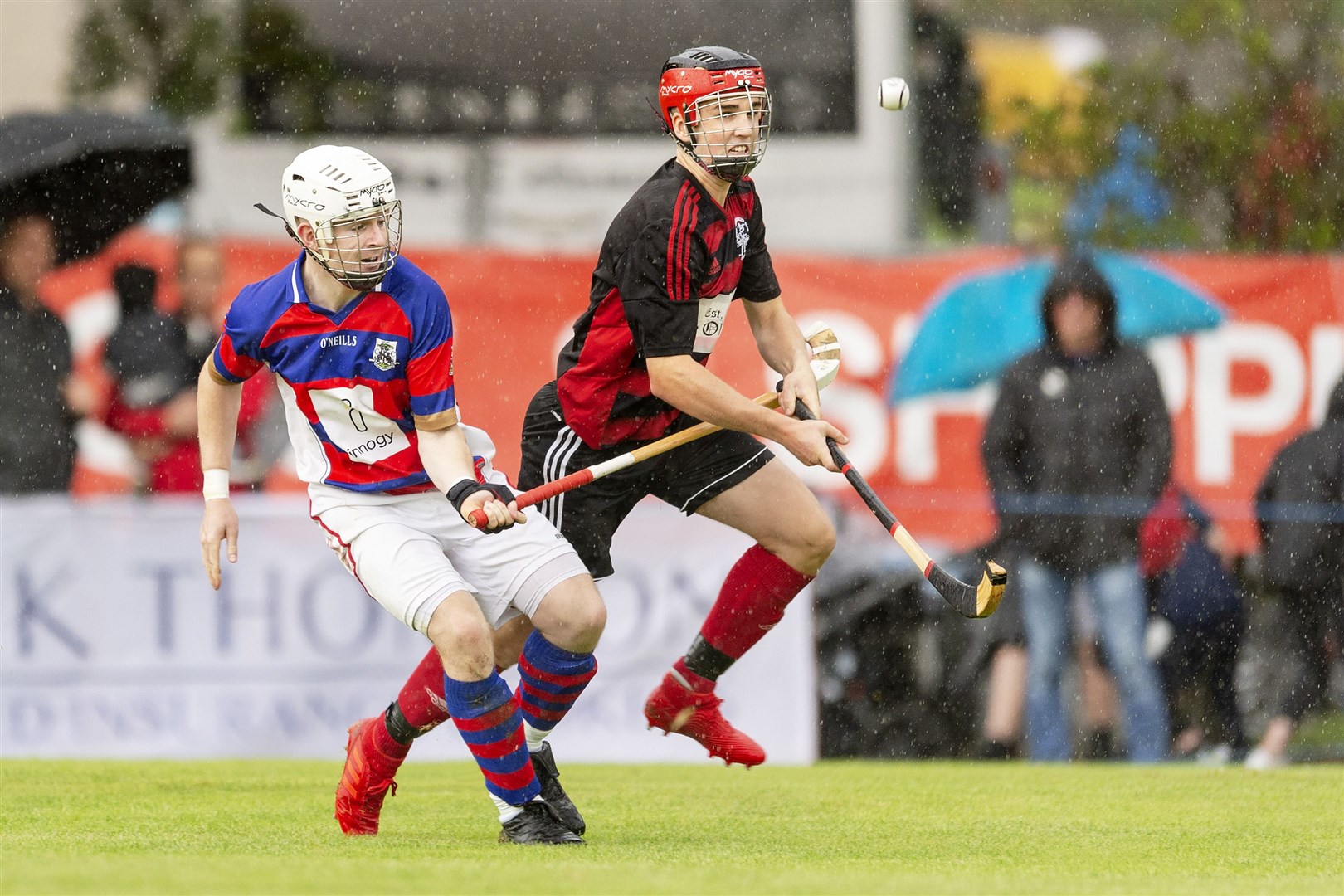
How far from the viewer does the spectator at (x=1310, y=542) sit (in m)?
9.15

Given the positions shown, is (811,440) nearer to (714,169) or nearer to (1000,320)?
(714,169)

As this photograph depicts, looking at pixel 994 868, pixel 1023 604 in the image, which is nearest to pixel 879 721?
pixel 1023 604

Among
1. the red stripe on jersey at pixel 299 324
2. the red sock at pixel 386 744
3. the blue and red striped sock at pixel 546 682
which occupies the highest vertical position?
the red stripe on jersey at pixel 299 324

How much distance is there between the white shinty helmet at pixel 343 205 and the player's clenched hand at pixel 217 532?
0.76 m

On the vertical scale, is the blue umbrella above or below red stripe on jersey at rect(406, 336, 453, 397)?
below

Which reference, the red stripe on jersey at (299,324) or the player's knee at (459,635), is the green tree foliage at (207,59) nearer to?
the red stripe on jersey at (299,324)

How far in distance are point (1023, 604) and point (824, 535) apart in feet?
9.65

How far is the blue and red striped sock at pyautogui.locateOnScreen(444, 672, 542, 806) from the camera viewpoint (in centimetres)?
546

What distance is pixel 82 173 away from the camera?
10.8m

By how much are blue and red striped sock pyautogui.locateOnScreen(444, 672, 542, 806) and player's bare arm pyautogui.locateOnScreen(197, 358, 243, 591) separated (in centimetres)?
79

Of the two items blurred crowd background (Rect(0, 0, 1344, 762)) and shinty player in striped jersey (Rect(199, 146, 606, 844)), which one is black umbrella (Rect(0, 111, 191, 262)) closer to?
blurred crowd background (Rect(0, 0, 1344, 762))

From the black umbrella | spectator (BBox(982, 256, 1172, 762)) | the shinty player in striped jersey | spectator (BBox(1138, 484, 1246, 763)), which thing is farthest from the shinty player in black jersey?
the black umbrella

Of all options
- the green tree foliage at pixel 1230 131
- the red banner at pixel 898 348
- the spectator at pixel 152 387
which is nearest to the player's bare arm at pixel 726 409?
the red banner at pixel 898 348

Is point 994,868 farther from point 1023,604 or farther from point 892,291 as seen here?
point 892,291
